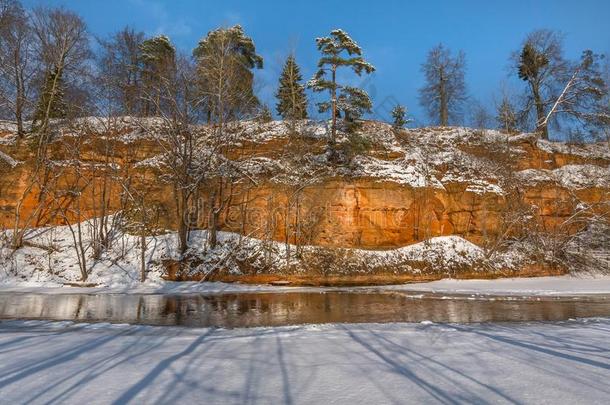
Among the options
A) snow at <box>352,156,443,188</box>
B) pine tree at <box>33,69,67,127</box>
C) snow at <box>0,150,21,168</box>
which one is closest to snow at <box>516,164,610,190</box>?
snow at <box>352,156,443,188</box>

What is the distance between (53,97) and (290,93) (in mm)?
20676

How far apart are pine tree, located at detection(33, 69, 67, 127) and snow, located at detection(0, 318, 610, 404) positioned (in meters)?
21.9

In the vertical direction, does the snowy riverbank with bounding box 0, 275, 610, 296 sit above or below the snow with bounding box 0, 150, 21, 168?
below

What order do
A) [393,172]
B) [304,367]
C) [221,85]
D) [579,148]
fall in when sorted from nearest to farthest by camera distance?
[304,367] → [221,85] → [393,172] → [579,148]

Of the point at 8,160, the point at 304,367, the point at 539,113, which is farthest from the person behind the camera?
the point at 539,113

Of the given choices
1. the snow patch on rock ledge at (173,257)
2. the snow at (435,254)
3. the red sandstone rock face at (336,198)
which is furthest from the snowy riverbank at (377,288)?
the red sandstone rock face at (336,198)

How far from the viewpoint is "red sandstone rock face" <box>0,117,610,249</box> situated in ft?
83.0

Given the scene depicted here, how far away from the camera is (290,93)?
38875mm

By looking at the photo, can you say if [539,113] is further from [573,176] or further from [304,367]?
[304,367]

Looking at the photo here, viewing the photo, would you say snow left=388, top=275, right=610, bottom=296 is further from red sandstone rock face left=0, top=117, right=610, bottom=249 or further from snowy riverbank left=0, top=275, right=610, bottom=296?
red sandstone rock face left=0, top=117, right=610, bottom=249

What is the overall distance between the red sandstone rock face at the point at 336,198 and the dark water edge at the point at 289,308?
26.4 ft

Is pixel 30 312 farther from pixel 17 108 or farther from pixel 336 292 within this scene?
pixel 17 108

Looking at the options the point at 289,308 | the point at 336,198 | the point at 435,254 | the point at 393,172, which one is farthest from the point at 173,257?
the point at 393,172

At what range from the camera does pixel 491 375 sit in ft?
16.4
